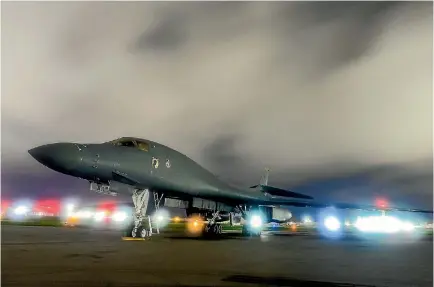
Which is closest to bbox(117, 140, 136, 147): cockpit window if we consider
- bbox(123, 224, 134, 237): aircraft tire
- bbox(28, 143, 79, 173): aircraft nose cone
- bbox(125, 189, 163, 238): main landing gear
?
bbox(125, 189, 163, 238): main landing gear

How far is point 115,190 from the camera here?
60.6ft

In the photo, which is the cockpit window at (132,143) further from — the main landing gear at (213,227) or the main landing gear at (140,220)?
the main landing gear at (213,227)

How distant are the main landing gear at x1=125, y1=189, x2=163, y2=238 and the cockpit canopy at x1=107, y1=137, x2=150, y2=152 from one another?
2197 mm

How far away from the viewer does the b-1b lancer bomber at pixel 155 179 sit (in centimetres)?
1662

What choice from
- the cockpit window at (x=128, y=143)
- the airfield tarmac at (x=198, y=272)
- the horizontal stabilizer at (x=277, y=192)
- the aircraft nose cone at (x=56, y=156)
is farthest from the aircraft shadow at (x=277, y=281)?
the horizontal stabilizer at (x=277, y=192)

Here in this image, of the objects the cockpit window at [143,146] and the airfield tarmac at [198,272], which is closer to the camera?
the airfield tarmac at [198,272]

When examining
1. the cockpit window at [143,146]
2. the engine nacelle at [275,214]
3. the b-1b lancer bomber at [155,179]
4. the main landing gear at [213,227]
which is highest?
the cockpit window at [143,146]

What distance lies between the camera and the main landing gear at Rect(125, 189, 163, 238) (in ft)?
61.5

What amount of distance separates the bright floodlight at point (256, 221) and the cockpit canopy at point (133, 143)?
11.9 m

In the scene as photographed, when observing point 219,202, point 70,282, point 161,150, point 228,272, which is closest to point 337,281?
point 228,272

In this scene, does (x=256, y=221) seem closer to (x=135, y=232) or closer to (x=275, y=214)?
(x=275, y=214)

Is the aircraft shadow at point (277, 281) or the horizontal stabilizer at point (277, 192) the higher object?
the horizontal stabilizer at point (277, 192)

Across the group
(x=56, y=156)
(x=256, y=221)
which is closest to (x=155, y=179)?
(x=56, y=156)

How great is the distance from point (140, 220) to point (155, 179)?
88.4 inches
